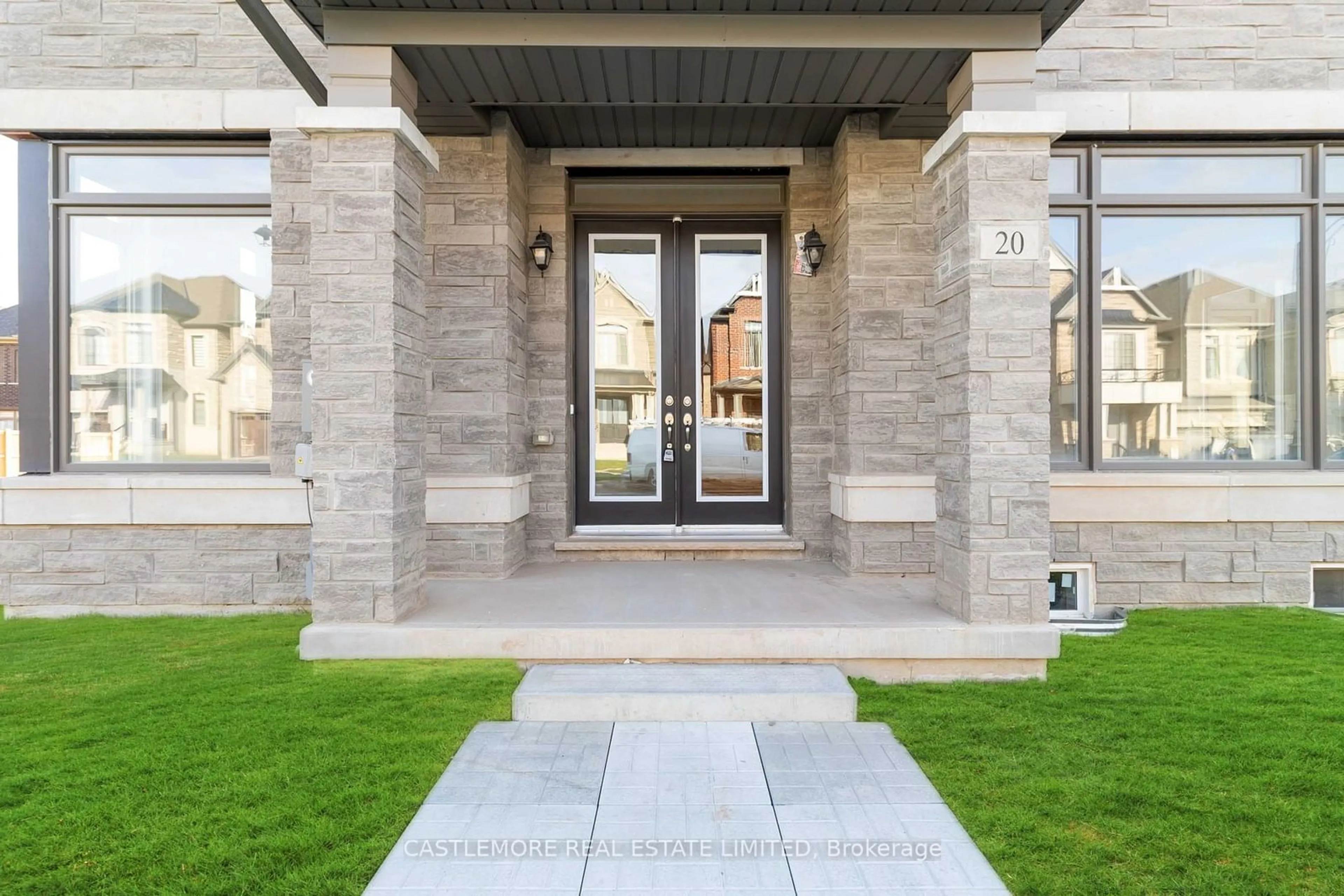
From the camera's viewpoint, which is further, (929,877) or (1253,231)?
(1253,231)

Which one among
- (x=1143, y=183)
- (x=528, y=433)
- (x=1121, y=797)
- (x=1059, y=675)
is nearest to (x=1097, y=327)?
(x=1143, y=183)

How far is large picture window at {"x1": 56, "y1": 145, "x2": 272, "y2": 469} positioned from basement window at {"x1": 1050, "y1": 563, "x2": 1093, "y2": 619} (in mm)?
5416

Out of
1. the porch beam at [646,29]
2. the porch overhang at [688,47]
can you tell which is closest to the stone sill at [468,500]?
the porch overhang at [688,47]

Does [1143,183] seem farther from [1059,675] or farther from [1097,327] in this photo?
[1059,675]

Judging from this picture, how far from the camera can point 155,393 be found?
5090mm

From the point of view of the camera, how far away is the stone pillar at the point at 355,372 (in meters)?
3.68

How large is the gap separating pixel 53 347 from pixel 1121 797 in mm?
6425

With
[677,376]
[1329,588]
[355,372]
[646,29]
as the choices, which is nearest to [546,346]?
[677,376]

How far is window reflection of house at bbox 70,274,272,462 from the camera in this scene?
5.07m

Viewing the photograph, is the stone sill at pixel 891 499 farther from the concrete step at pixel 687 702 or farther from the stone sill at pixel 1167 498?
the concrete step at pixel 687 702

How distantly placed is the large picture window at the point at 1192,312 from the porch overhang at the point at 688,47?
1621mm

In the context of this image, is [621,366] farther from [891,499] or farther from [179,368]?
[179,368]

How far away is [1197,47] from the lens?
16.1 ft

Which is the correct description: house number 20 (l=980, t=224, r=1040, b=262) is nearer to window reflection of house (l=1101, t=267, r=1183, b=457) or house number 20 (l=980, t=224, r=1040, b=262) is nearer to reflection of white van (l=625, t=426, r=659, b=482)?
window reflection of house (l=1101, t=267, r=1183, b=457)
